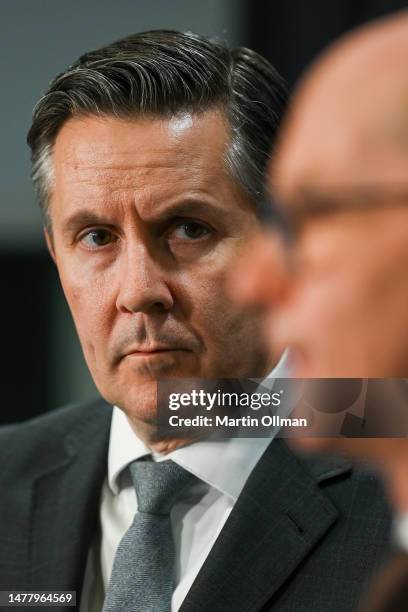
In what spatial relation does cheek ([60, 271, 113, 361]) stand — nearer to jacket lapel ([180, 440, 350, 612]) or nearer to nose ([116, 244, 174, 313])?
nose ([116, 244, 174, 313])

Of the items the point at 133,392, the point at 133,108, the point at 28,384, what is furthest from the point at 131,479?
the point at 28,384

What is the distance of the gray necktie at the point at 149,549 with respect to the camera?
980 mm

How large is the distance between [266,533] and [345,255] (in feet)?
1.89

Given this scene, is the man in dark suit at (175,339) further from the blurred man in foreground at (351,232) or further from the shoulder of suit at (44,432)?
the blurred man in foreground at (351,232)

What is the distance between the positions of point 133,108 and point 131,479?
0.41 meters

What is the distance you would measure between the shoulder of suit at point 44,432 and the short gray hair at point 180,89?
1.30 feet

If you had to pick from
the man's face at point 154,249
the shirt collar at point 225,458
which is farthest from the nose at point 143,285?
the shirt collar at point 225,458

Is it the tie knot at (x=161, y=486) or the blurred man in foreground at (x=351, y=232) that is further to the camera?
the tie knot at (x=161, y=486)

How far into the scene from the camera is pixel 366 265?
46cm

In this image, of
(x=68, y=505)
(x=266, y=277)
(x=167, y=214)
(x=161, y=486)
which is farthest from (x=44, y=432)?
(x=266, y=277)

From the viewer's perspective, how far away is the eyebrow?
1.02m

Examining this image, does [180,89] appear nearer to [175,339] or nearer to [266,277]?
[175,339]

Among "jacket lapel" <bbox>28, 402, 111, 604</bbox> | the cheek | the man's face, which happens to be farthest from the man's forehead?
"jacket lapel" <bbox>28, 402, 111, 604</bbox>

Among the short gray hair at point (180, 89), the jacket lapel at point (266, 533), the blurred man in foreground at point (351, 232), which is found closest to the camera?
the blurred man in foreground at point (351, 232)
